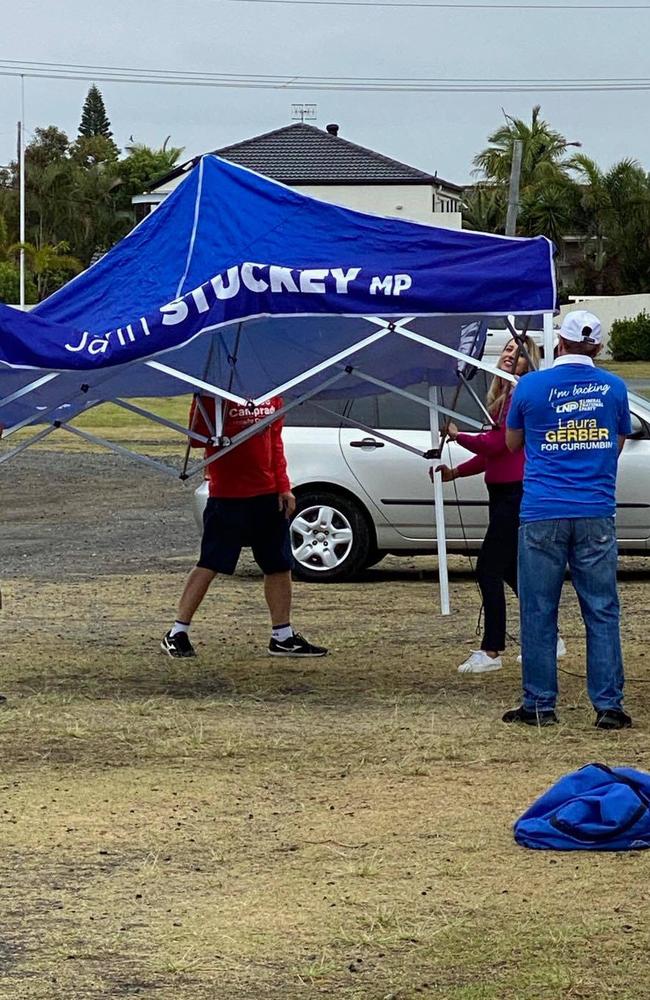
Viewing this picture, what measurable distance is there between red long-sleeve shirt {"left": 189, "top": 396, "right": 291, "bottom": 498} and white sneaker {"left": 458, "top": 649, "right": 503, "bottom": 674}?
58.1 inches

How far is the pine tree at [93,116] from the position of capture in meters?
128

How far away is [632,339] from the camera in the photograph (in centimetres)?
5709

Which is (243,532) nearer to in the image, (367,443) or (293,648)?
(293,648)

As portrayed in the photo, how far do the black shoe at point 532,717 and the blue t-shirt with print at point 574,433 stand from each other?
0.94 m

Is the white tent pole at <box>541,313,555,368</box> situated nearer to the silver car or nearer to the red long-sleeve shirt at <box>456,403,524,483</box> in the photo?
the red long-sleeve shirt at <box>456,403,524,483</box>

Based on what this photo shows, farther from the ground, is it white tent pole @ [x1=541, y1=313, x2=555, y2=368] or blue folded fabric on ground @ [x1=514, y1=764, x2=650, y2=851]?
white tent pole @ [x1=541, y1=313, x2=555, y2=368]

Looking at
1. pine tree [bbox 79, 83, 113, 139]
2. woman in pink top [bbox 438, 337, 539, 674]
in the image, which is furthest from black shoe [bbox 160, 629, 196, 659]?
pine tree [bbox 79, 83, 113, 139]

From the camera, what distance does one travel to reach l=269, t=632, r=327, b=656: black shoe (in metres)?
10.4

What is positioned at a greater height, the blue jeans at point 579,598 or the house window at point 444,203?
the house window at point 444,203

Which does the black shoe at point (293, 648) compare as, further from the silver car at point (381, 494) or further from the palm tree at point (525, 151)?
the palm tree at point (525, 151)

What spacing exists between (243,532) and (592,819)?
4.13 m

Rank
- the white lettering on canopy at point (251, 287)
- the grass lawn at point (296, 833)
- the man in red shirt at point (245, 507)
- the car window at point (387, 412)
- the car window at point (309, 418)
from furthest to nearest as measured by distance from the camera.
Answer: the car window at point (309, 418)
the car window at point (387, 412)
the man in red shirt at point (245, 507)
the white lettering on canopy at point (251, 287)
the grass lawn at point (296, 833)

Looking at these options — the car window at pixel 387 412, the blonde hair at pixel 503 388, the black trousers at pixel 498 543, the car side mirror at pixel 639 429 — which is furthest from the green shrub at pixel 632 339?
the black trousers at pixel 498 543

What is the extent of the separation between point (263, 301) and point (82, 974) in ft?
13.9
